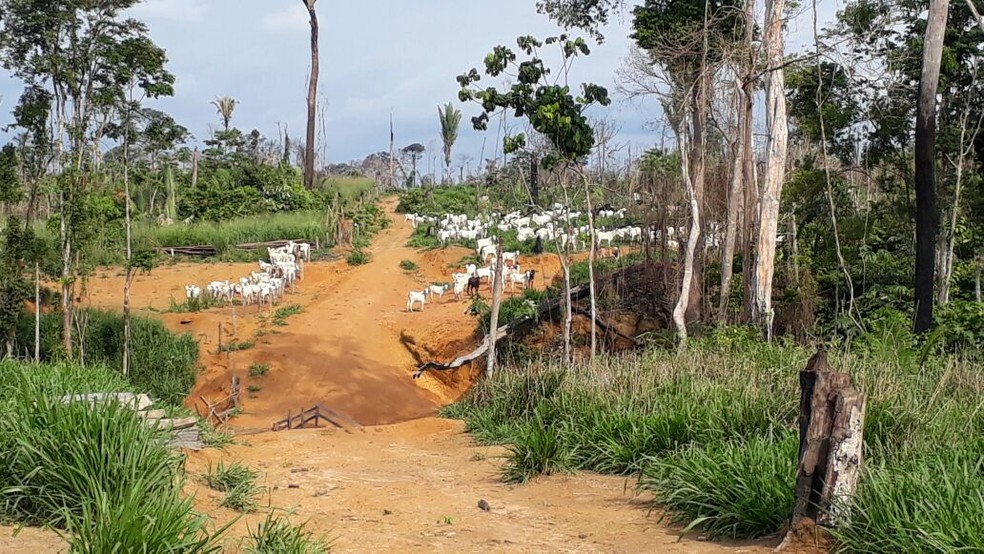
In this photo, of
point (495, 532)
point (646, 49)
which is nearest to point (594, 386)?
point (495, 532)

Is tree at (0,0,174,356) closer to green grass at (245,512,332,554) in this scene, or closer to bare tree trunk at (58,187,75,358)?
bare tree trunk at (58,187,75,358)

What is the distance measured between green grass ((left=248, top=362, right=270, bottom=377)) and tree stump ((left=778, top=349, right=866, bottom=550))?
1577cm

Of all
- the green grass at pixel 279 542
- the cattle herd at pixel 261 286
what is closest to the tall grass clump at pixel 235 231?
the cattle herd at pixel 261 286

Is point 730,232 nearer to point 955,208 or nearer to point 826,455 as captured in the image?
point 955,208

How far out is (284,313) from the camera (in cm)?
2320

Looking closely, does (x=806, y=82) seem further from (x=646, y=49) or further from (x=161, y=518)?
(x=161, y=518)

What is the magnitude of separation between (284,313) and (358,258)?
19.7 feet

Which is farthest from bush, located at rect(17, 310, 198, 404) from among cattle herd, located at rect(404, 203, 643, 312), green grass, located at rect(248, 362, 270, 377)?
cattle herd, located at rect(404, 203, 643, 312)

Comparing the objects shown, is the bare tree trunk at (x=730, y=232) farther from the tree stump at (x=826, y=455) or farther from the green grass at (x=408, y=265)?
the green grass at (x=408, y=265)

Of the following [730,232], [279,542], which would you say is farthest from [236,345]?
[279,542]

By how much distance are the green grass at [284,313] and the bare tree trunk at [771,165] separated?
12.3 m

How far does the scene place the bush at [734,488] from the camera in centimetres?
595

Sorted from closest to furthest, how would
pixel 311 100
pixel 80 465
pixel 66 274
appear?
pixel 80 465, pixel 66 274, pixel 311 100

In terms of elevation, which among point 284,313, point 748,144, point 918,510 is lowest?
point 284,313
